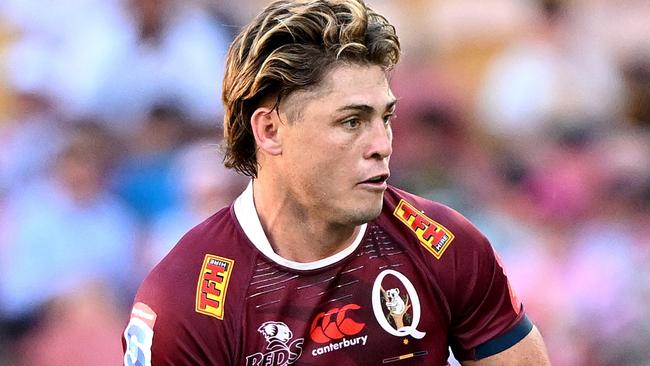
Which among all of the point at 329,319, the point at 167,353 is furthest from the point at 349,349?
the point at 167,353

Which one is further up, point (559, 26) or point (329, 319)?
point (559, 26)

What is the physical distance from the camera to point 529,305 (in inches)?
218

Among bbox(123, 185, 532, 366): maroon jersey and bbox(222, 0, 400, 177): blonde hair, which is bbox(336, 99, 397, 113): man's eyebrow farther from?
bbox(123, 185, 532, 366): maroon jersey

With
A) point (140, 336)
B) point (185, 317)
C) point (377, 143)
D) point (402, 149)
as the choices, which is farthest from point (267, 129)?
point (402, 149)

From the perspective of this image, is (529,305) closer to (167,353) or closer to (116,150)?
(116,150)

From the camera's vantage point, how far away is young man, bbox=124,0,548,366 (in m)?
3.04

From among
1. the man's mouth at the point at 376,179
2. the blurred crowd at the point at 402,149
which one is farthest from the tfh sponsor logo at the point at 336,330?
the blurred crowd at the point at 402,149

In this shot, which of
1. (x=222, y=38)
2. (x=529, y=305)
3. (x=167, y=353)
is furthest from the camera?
(x=222, y=38)

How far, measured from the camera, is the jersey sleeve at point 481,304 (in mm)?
3199

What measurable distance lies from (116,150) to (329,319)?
2.89 meters

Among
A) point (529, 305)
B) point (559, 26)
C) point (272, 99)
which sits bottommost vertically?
point (529, 305)

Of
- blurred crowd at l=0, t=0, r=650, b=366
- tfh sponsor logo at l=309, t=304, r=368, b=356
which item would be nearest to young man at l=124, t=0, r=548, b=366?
tfh sponsor logo at l=309, t=304, r=368, b=356

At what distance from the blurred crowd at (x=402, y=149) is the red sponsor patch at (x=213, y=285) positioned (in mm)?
2471

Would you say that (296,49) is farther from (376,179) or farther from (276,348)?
(276,348)
